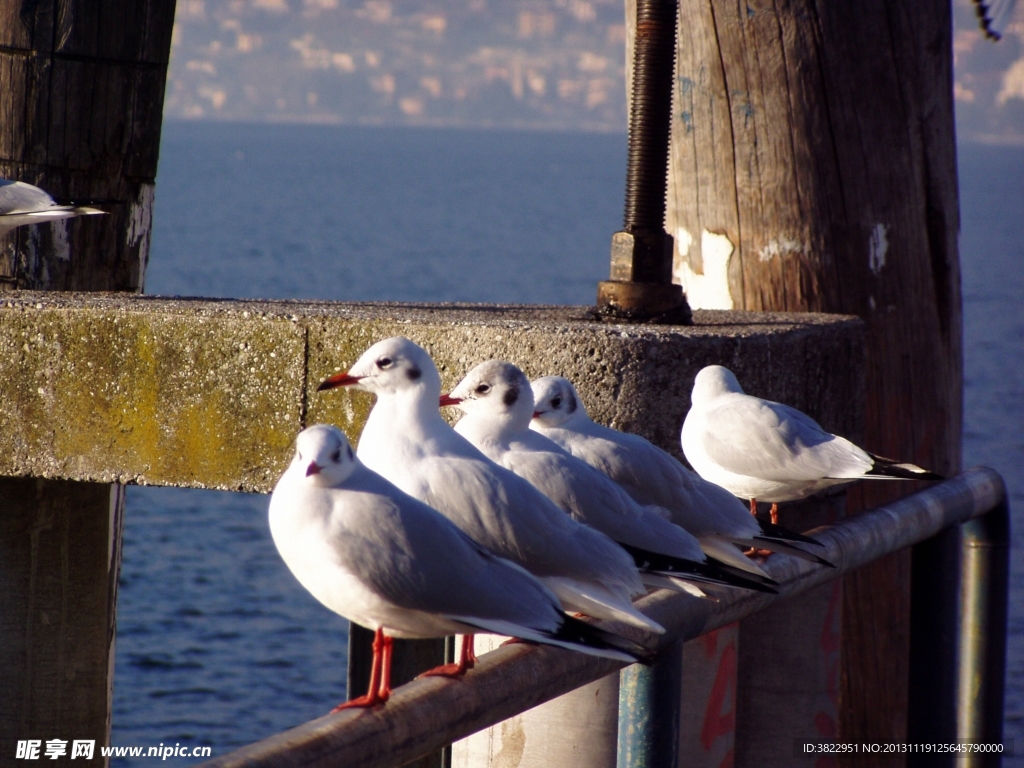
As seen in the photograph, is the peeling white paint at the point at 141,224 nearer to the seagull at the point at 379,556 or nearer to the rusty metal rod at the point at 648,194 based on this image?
the rusty metal rod at the point at 648,194

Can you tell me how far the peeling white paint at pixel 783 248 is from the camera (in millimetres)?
4258

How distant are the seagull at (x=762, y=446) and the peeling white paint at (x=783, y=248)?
721mm

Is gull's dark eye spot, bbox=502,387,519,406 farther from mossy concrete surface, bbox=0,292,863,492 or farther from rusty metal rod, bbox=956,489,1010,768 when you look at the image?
rusty metal rod, bbox=956,489,1010,768

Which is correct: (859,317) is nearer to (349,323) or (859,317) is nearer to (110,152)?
(349,323)

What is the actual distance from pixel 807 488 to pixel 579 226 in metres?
76.3

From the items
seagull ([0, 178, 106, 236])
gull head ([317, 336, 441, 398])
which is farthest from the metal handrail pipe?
seagull ([0, 178, 106, 236])

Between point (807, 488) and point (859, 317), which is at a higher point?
point (859, 317)

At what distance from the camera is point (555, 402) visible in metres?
3.27

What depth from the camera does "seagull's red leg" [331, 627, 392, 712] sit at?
193cm

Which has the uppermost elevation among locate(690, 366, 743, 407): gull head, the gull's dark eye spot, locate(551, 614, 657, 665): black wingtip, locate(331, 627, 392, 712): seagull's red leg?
locate(690, 366, 743, 407): gull head

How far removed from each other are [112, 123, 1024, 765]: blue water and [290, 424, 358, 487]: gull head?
8.12 m

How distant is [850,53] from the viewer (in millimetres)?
4152

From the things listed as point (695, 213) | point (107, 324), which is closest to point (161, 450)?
point (107, 324)

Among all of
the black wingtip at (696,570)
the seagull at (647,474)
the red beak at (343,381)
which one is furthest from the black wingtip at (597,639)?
the red beak at (343,381)
